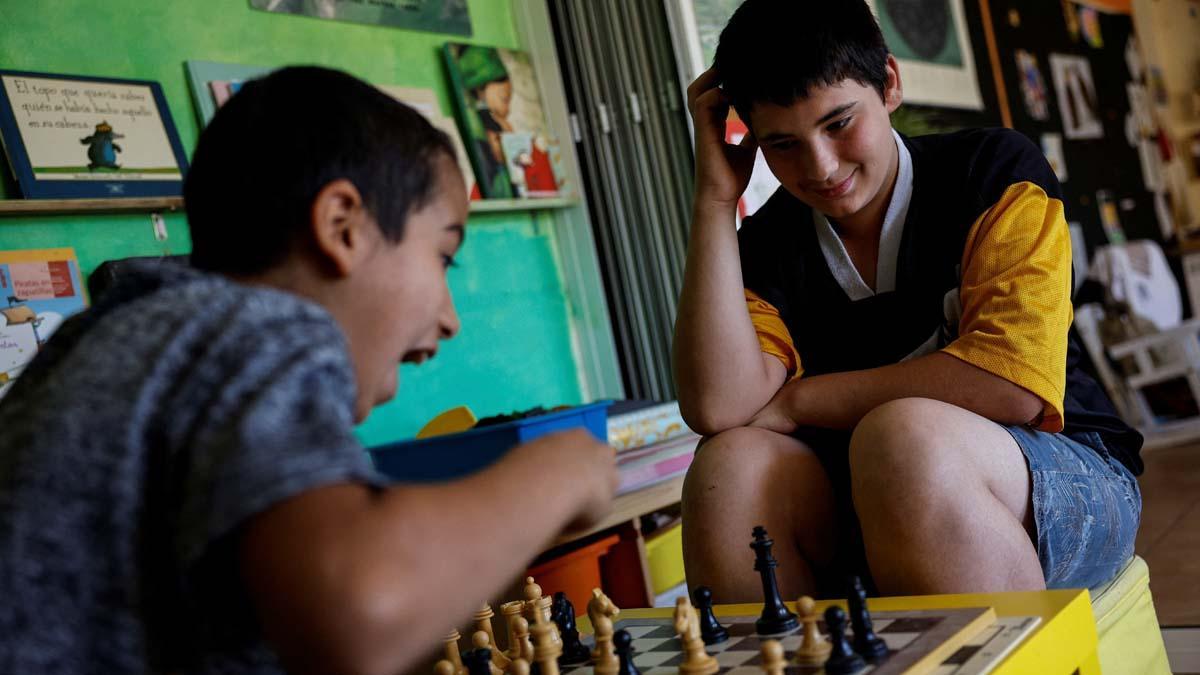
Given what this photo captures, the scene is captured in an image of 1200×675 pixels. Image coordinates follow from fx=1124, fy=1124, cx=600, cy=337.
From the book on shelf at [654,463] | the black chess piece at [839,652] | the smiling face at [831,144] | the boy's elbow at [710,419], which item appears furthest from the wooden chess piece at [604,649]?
the book on shelf at [654,463]

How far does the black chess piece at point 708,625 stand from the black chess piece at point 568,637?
142 mm

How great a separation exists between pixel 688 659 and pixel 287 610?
1.73ft

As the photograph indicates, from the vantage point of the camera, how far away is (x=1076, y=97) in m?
6.31

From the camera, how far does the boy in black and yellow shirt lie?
1372mm

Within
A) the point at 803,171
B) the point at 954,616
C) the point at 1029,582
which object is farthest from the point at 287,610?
the point at 803,171

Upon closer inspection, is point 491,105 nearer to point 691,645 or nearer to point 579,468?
point 691,645

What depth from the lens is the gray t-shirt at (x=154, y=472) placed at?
28.2 inches

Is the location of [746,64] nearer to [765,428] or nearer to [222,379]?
[765,428]

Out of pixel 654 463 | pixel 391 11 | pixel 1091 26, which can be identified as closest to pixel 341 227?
pixel 654 463

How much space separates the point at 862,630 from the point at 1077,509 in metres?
0.53

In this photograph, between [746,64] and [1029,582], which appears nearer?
[1029,582]

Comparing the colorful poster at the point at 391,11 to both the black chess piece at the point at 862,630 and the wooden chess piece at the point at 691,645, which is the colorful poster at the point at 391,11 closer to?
the wooden chess piece at the point at 691,645

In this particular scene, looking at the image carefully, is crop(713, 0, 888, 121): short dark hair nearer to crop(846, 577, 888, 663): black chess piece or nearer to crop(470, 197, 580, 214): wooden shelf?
crop(846, 577, 888, 663): black chess piece

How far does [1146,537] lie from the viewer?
9.29 feet
